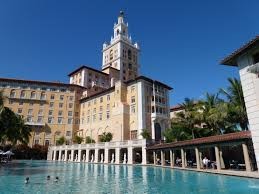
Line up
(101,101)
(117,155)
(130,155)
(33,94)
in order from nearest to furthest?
(130,155), (117,155), (101,101), (33,94)

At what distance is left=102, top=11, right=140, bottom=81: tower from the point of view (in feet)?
275

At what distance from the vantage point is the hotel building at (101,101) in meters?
53.9

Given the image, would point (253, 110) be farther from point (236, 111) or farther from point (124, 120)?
point (124, 120)

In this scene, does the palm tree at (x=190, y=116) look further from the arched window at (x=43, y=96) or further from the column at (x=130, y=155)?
the arched window at (x=43, y=96)

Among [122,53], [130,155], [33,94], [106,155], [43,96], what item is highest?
[122,53]

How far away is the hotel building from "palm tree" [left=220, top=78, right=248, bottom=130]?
22812mm

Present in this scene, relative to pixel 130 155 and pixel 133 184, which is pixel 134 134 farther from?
pixel 133 184

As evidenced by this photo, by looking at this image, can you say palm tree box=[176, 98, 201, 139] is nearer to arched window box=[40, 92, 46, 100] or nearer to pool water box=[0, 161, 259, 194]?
pool water box=[0, 161, 259, 194]

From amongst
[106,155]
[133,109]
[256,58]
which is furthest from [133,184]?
[133,109]

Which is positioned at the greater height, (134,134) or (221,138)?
(134,134)

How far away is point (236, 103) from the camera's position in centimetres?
3041

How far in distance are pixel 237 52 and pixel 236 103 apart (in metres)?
15.7

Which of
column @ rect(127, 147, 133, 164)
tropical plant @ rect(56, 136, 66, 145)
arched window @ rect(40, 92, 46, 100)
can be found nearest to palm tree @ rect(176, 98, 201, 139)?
column @ rect(127, 147, 133, 164)

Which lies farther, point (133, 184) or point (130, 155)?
point (130, 155)
